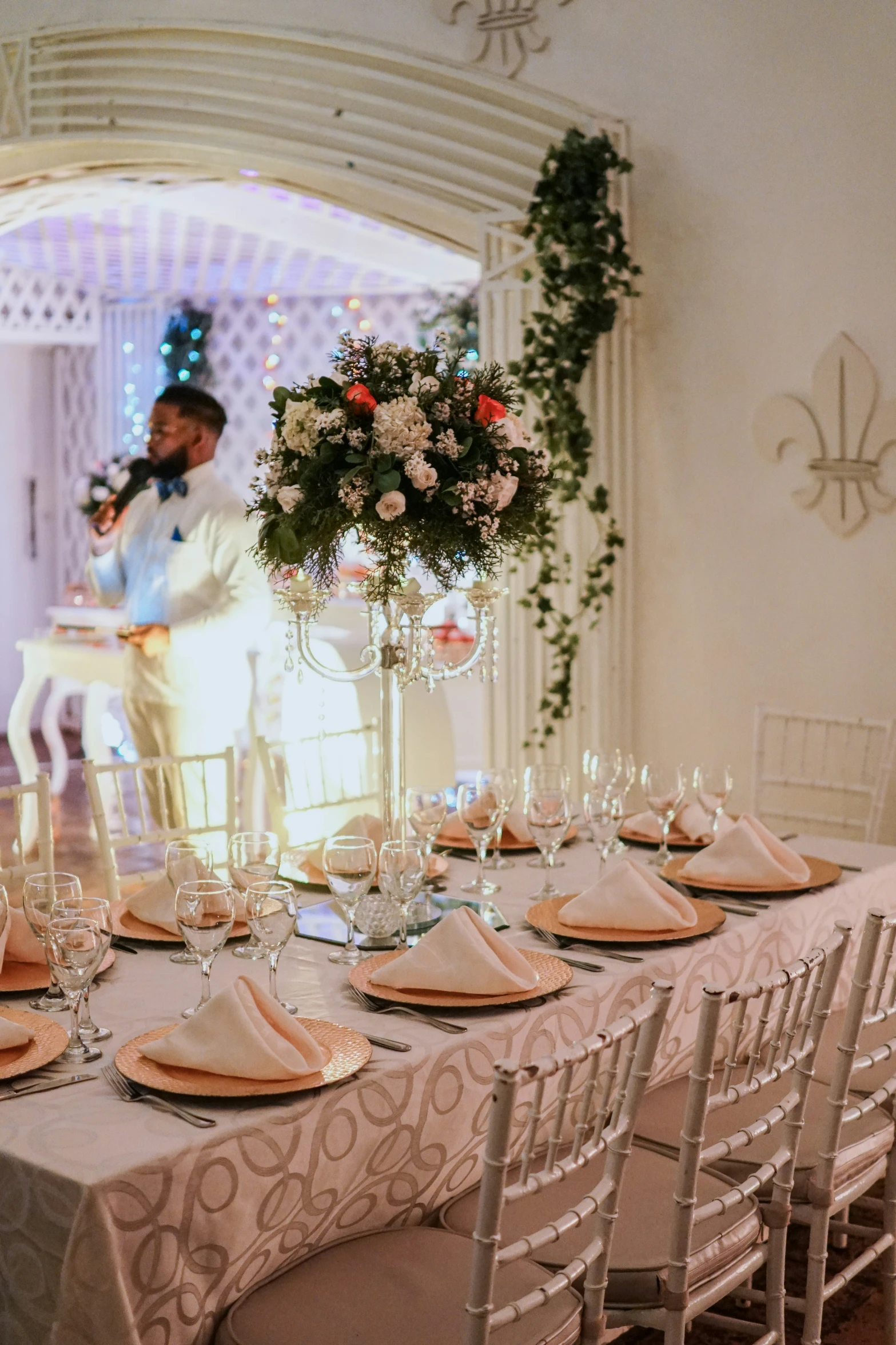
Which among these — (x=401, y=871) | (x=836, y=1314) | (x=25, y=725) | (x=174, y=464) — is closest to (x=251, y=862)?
(x=401, y=871)

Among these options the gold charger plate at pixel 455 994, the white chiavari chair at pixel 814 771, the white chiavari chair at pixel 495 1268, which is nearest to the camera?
the white chiavari chair at pixel 495 1268

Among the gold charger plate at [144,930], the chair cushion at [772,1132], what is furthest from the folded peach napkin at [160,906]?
the chair cushion at [772,1132]

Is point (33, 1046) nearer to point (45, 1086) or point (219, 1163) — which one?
point (45, 1086)

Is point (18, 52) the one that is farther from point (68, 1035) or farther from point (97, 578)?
point (68, 1035)

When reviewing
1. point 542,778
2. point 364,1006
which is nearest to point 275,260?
point 542,778

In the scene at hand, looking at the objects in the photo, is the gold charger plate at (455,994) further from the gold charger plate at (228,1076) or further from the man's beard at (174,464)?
the man's beard at (174,464)

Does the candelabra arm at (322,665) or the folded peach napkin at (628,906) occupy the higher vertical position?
the candelabra arm at (322,665)

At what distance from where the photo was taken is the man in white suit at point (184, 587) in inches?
163

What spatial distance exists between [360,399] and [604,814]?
35.5 inches

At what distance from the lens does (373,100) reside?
465 centimetres

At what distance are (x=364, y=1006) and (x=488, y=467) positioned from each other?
37.1 inches

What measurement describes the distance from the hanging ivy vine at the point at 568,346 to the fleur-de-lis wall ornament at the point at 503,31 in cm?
35

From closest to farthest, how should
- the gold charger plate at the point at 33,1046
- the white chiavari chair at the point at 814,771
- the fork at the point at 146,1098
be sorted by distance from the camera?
the fork at the point at 146,1098
the gold charger plate at the point at 33,1046
the white chiavari chair at the point at 814,771

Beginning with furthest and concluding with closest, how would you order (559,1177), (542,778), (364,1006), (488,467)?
1. (542,778)
2. (488,467)
3. (364,1006)
4. (559,1177)
